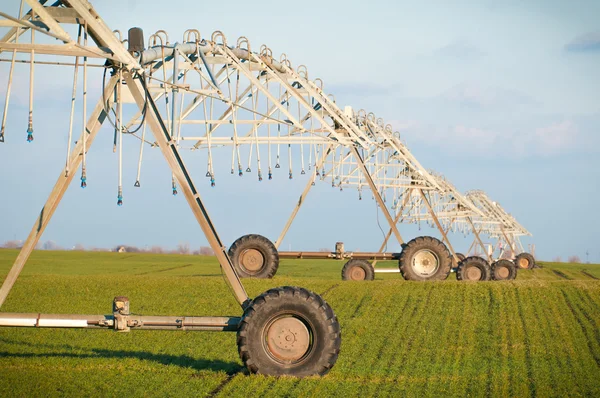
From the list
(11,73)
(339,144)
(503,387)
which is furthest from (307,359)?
(339,144)

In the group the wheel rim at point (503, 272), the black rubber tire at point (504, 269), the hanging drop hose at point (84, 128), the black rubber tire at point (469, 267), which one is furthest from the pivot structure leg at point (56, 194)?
the wheel rim at point (503, 272)

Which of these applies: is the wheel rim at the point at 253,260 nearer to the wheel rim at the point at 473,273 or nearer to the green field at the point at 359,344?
the green field at the point at 359,344

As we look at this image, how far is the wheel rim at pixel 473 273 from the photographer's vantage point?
124ft

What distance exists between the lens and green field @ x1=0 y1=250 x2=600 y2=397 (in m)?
14.2

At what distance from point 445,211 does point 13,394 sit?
144 ft

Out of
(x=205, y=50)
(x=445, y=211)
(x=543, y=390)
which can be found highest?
(x=205, y=50)

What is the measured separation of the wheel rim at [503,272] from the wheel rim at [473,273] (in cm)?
837

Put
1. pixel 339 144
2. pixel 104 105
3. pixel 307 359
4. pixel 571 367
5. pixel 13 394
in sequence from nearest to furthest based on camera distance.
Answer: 1. pixel 13 394
2. pixel 307 359
3. pixel 104 105
4. pixel 571 367
5. pixel 339 144

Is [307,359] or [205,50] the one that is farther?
[205,50]

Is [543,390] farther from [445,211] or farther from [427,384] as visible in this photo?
[445,211]

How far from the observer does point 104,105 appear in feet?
49.5

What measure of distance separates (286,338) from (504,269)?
3433cm

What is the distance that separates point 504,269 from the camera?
4647cm

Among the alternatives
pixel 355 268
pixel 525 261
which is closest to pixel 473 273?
pixel 355 268
